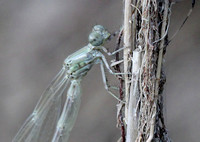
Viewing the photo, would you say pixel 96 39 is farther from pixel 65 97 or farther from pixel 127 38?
pixel 65 97

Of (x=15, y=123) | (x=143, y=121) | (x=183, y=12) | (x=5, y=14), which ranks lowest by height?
(x=143, y=121)

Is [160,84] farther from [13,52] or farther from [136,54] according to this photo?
[13,52]

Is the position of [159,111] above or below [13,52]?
below

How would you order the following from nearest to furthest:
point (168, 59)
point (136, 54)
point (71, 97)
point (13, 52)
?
point (136, 54) → point (71, 97) → point (168, 59) → point (13, 52)

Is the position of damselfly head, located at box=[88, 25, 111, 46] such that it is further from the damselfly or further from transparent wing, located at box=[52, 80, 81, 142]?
transparent wing, located at box=[52, 80, 81, 142]

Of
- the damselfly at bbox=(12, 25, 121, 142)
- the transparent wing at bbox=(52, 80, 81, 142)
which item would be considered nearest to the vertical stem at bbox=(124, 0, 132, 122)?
the damselfly at bbox=(12, 25, 121, 142)

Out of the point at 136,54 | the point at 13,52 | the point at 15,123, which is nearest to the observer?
the point at 136,54

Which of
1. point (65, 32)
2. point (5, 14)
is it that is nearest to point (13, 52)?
point (5, 14)
